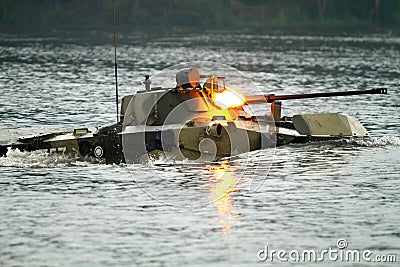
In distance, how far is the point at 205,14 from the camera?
5177 inches

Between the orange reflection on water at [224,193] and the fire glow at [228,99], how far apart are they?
64.8 inches

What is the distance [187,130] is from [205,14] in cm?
10270

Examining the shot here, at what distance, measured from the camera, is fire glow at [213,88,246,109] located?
3120 cm

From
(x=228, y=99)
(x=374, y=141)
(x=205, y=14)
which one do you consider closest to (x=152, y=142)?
(x=228, y=99)

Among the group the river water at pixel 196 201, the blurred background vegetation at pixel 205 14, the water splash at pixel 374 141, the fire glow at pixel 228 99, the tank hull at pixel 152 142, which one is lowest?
the river water at pixel 196 201

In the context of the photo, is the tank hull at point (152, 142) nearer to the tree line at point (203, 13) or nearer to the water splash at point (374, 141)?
the water splash at point (374, 141)

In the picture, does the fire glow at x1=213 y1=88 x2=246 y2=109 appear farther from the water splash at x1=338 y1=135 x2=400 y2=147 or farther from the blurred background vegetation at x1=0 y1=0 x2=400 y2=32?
the blurred background vegetation at x1=0 y1=0 x2=400 y2=32

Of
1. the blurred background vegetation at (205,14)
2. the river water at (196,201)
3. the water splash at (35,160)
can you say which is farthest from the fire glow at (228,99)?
the blurred background vegetation at (205,14)

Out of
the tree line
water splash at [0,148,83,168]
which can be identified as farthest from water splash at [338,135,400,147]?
the tree line

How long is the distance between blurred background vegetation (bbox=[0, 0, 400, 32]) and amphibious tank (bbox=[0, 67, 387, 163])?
312 ft

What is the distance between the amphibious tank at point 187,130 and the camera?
97.2ft

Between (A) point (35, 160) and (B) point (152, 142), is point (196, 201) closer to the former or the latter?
(B) point (152, 142)

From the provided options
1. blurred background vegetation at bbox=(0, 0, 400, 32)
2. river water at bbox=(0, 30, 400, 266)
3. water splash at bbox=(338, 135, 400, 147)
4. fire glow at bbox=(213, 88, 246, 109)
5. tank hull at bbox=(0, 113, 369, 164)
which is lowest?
river water at bbox=(0, 30, 400, 266)

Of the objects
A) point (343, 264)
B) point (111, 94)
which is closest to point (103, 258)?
point (343, 264)
